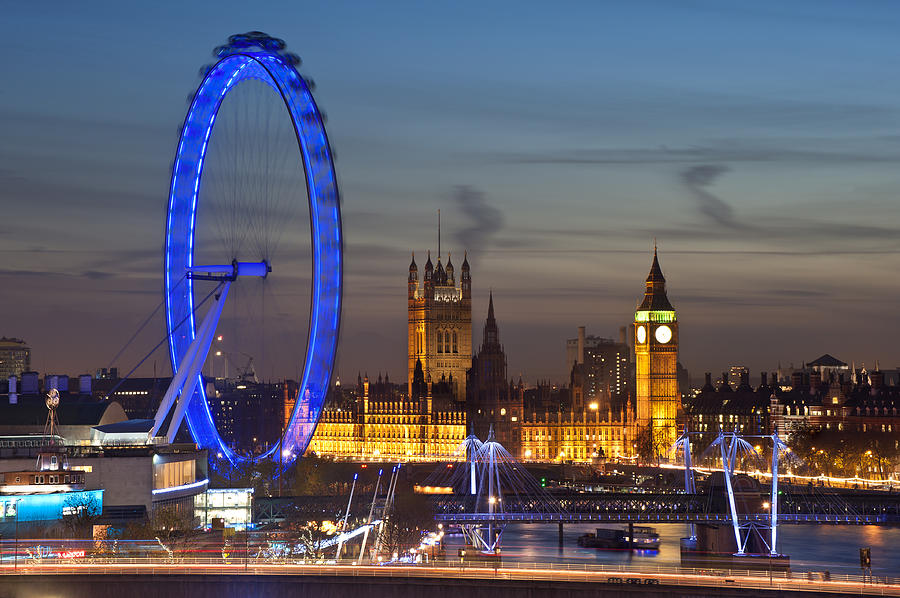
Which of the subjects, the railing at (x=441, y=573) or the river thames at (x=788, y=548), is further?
the river thames at (x=788, y=548)

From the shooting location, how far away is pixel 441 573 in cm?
6725

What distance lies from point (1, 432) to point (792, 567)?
4763cm

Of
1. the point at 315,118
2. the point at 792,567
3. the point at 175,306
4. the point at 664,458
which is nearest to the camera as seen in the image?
the point at 315,118

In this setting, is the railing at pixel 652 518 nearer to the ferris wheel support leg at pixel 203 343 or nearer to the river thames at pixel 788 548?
the river thames at pixel 788 548

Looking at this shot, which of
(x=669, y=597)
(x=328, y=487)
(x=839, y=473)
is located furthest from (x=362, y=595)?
(x=839, y=473)

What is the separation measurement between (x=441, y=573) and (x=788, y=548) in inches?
2040

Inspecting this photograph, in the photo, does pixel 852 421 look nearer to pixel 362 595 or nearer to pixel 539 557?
pixel 539 557

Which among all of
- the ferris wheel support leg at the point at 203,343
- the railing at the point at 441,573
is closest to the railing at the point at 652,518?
the ferris wheel support leg at the point at 203,343

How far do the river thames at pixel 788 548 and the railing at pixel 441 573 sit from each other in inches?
1125

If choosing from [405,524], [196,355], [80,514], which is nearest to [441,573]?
[196,355]

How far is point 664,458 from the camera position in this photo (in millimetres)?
198750

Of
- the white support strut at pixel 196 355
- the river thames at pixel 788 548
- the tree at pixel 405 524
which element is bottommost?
the river thames at pixel 788 548

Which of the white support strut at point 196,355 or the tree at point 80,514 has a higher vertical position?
the white support strut at point 196,355

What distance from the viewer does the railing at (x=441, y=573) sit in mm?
64375
